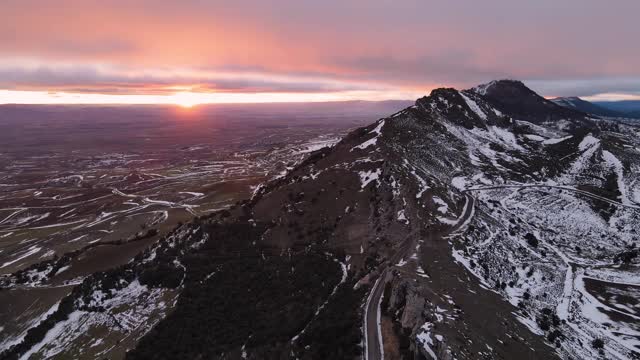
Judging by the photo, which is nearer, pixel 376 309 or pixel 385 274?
pixel 376 309

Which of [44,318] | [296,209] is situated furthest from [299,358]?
[44,318]

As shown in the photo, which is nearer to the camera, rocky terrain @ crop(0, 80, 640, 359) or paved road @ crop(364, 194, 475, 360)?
paved road @ crop(364, 194, 475, 360)

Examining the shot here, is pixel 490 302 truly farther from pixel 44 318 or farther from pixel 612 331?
pixel 44 318

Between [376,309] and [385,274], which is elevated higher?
[385,274]

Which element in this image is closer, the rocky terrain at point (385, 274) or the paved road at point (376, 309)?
the paved road at point (376, 309)
